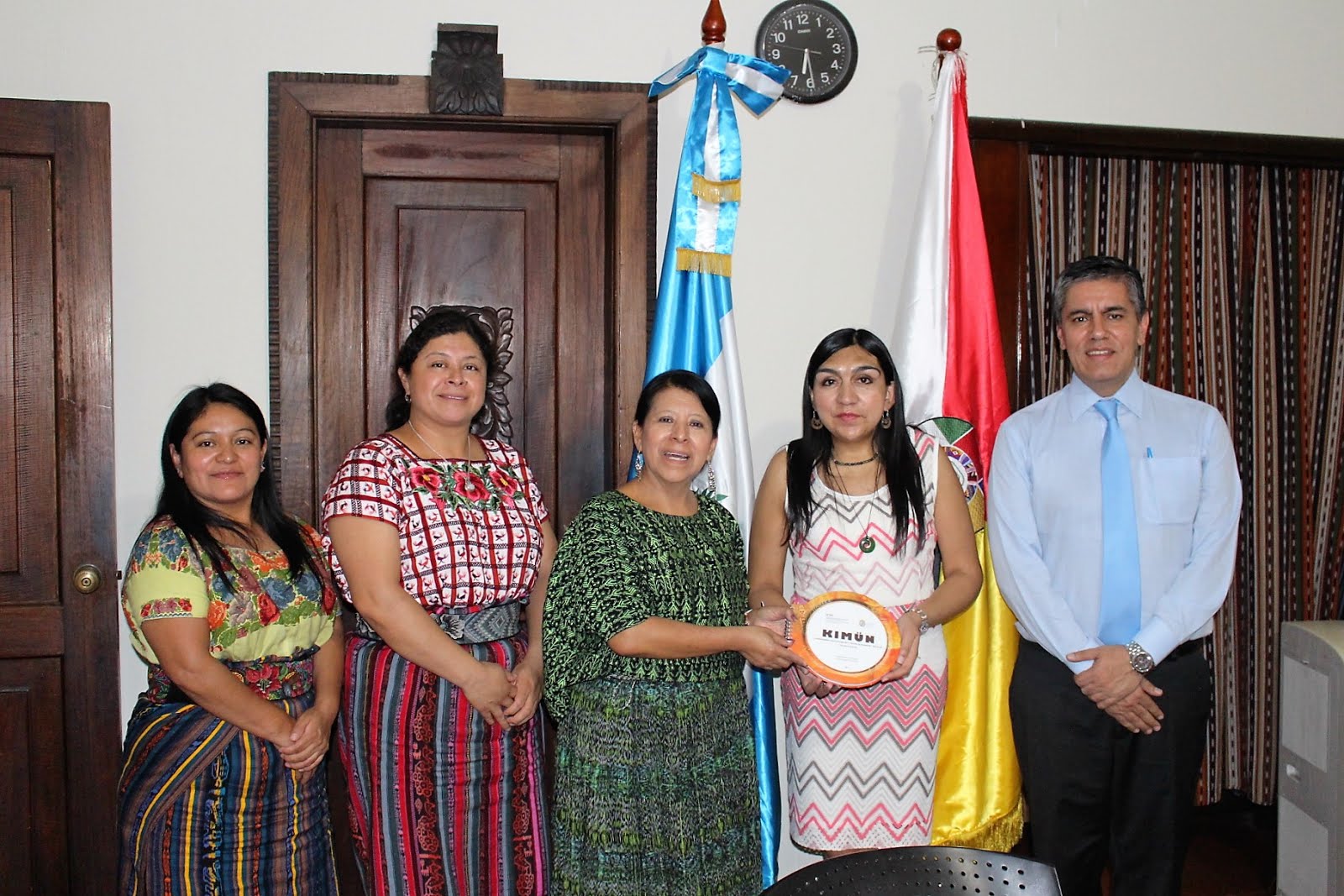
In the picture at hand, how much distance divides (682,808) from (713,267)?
132 cm

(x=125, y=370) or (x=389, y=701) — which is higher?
(x=125, y=370)

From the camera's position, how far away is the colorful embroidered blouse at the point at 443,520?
6.63ft

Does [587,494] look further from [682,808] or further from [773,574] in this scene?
[682,808]

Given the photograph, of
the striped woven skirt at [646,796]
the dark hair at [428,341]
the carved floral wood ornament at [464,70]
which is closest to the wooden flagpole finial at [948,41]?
the carved floral wood ornament at [464,70]

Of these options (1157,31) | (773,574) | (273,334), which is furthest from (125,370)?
(1157,31)

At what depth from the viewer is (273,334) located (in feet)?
8.48

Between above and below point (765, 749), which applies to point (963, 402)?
above

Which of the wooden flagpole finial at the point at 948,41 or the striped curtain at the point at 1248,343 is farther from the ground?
the wooden flagpole finial at the point at 948,41

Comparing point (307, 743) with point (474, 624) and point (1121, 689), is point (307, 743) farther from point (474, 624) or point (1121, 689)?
point (1121, 689)

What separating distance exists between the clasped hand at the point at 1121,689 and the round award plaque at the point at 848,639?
455mm

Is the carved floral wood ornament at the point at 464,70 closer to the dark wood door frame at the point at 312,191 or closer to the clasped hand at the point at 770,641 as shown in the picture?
the dark wood door frame at the point at 312,191

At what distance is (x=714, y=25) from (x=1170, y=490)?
5.07 feet

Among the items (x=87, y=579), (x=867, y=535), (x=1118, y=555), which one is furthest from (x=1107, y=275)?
(x=87, y=579)

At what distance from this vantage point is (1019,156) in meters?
2.88
